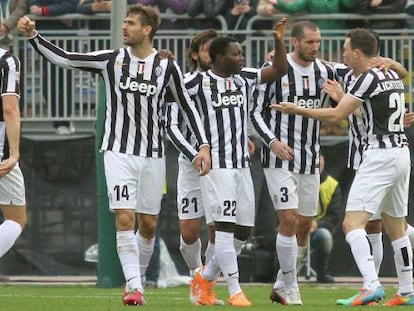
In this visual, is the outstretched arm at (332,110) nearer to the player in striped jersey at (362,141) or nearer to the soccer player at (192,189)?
the player in striped jersey at (362,141)

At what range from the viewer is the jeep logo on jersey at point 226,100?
13.6 meters

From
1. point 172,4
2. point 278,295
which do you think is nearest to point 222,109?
point 278,295

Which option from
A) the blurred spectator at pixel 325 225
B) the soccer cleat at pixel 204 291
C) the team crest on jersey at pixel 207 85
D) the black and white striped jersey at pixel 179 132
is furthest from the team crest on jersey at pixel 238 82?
the blurred spectator at pixel 325 225

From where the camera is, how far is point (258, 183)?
764 inches

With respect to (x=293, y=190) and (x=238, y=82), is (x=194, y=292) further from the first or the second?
(x=238, y=82)

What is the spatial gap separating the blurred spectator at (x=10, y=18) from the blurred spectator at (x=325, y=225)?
4.49m

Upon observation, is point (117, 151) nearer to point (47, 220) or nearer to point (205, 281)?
point (205, 281)

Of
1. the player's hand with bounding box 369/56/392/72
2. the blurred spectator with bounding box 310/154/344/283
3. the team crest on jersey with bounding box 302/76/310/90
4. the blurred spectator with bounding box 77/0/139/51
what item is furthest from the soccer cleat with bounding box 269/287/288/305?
the blurred spectator with bounding box 77/0/139/51

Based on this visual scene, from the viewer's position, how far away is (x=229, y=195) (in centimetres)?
1320

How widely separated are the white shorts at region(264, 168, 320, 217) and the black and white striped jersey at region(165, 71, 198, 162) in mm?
794

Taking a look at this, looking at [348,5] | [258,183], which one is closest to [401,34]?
[348,5]

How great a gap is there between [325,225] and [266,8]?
10.1ft

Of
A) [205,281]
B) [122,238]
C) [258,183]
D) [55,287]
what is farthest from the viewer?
[258,183]

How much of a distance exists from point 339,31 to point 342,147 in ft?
5.16
